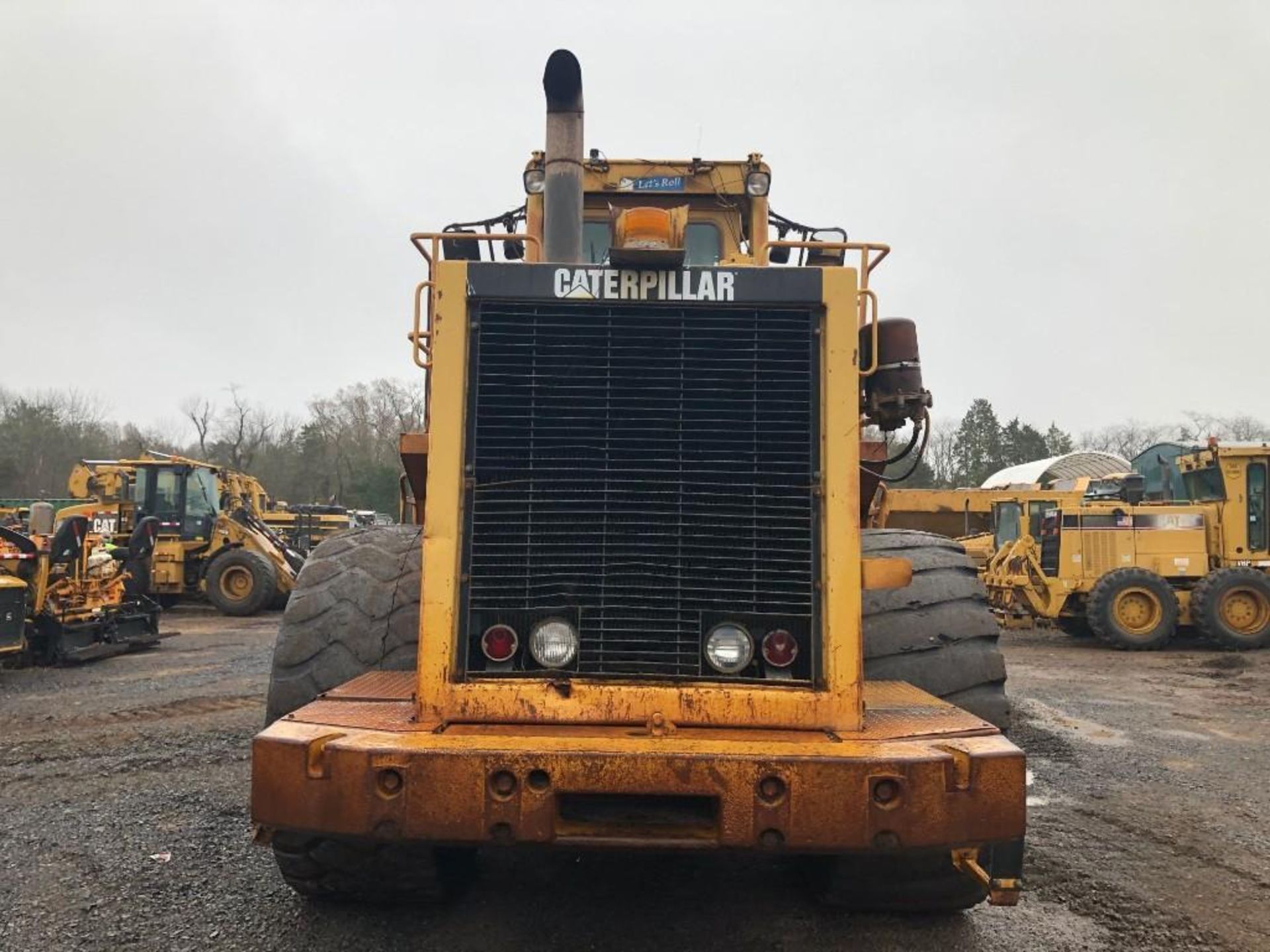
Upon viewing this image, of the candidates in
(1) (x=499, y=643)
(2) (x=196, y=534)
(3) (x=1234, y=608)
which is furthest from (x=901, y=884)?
(2) (x=196, y=534)

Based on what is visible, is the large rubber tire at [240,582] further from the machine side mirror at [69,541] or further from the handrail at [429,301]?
the handrail at [429,301]

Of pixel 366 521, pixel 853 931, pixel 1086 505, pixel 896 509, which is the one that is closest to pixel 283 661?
pixel 853 931

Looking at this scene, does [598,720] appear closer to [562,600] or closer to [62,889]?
[562,600]

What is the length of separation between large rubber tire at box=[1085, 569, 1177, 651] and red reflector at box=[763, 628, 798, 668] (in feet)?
38.0

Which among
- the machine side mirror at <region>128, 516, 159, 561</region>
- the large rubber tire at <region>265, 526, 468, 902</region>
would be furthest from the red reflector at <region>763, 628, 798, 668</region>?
the machine side mirror at <region>128, 516, 159, 561</region>

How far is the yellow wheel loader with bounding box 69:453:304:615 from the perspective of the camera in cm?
1620

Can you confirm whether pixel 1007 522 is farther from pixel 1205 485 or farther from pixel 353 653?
pixel 353 653

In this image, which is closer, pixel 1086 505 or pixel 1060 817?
pixel 1060 817

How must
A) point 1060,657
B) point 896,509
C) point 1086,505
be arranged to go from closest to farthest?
point 1060,657 → point 1086,505 → point 896,509

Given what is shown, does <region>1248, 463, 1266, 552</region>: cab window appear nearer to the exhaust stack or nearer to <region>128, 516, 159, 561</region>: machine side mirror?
the exhaust stack

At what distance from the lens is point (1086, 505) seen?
14156 millimetres

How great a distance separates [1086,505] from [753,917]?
12783 mm

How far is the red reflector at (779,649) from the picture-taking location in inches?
114

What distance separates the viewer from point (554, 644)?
9.45 ft
